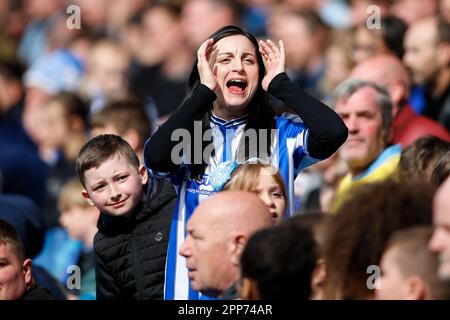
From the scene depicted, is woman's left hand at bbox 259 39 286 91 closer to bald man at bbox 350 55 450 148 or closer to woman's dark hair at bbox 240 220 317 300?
woman's dark hair at bbox 240 220 317 300

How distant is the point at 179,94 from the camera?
12.7 m

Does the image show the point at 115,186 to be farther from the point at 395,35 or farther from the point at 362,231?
the point at 395,35

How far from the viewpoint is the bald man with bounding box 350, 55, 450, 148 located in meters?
8.84

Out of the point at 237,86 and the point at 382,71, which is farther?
the point at 382,71

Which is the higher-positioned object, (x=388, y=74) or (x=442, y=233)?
(x=388, y=74)

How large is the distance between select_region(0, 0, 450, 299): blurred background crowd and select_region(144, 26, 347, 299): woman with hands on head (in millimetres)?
433

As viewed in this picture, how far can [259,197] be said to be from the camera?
6156 millimetres

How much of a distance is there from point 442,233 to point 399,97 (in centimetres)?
441

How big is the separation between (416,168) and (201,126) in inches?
57.4

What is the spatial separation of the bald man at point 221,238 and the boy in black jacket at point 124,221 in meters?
1.17

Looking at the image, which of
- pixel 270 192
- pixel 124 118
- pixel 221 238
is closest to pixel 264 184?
pixel 270 192

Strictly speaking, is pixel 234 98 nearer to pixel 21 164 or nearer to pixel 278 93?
pixel 278 93

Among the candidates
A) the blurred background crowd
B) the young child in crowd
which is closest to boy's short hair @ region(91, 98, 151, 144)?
the blurred background crowd

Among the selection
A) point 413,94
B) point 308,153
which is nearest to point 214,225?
point 308,153
